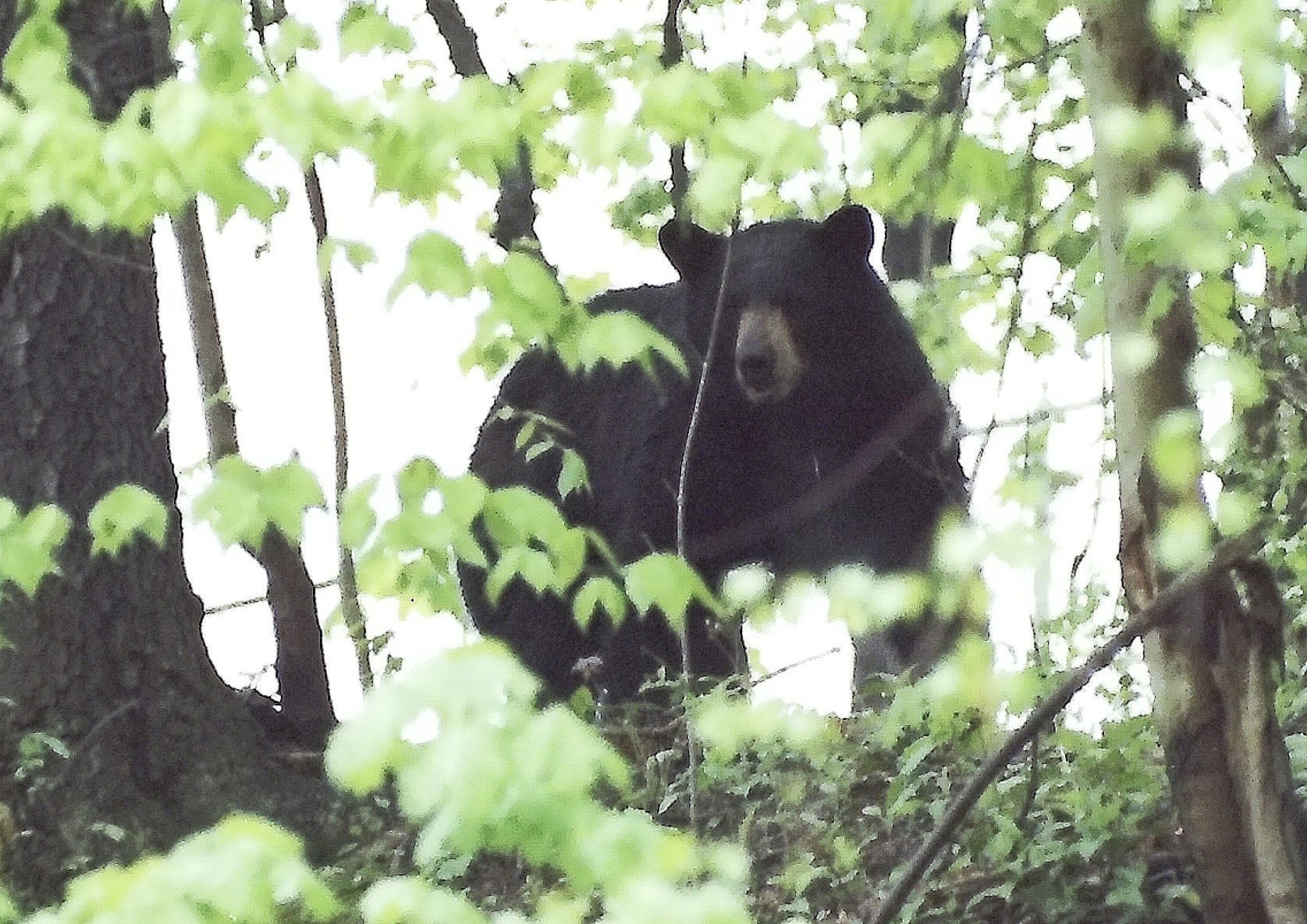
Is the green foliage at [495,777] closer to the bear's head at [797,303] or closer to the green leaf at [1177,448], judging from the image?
the green leaf at [1177,448]

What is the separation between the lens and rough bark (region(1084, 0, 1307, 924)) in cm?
219

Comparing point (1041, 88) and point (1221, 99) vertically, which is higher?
point (1041, 88)

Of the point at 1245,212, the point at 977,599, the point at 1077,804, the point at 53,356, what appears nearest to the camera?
the point at 1245,212

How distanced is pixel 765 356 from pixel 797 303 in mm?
336

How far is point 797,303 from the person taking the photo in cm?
566

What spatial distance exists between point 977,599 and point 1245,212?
0.67 meters

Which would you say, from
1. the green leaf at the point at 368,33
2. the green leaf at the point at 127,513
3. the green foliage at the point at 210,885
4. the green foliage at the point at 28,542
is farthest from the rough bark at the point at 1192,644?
the green foliage at the point at 28,542

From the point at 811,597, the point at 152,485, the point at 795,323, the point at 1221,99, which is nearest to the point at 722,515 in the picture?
the point at 795,323

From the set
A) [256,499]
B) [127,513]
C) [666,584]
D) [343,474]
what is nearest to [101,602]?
[343,474]

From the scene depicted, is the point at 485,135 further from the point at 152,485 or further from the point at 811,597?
the point at 152,485

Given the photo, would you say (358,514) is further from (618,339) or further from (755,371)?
(755,371)

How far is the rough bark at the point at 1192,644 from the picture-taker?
7.19 ft

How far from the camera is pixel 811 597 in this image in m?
2.59

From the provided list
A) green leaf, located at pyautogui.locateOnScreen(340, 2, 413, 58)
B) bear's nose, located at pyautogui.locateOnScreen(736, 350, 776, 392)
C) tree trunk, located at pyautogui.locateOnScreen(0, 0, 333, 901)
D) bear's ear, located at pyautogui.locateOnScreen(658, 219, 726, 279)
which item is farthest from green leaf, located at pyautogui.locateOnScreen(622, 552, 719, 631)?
bear's nose, located at pyautogui.locateOnScreen(736, 350, 776, 392)
